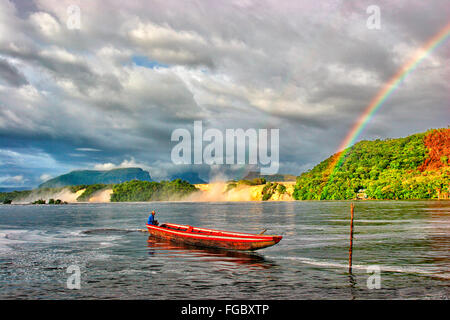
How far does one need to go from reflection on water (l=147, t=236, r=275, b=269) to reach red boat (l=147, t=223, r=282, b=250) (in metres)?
0.63

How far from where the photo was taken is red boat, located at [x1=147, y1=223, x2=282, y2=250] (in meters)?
31.9

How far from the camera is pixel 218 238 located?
34594 millimetres

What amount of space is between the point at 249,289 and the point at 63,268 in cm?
1528

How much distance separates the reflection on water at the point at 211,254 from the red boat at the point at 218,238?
63cm

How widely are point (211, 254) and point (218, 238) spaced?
1.81m

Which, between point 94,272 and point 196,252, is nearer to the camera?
point 94,272

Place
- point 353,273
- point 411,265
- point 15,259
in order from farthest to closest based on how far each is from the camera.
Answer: point 15,259 → point 411,265 → point 353,273

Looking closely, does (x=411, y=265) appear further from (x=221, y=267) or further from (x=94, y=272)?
(x=94, y=272)

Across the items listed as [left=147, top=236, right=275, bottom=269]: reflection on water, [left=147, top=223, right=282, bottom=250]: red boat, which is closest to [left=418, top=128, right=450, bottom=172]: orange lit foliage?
[left=147, top=223, right=282, bottom=250]: red boat

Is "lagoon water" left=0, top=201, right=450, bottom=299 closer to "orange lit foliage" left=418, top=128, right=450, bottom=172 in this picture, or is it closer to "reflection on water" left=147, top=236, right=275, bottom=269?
"reflection on water" left=147, top=236, right=275, bottom=269

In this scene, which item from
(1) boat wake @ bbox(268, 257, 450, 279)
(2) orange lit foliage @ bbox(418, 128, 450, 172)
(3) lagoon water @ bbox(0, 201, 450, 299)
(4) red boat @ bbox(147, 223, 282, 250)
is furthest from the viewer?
(2) orange lit foliage @ bbox(418, 128, 450, 172)

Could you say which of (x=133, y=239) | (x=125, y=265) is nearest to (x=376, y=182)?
(x=133, y=239)

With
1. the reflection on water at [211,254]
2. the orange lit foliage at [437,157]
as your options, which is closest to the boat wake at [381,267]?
the reflection on water at [211,254]

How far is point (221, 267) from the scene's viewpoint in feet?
90.2
